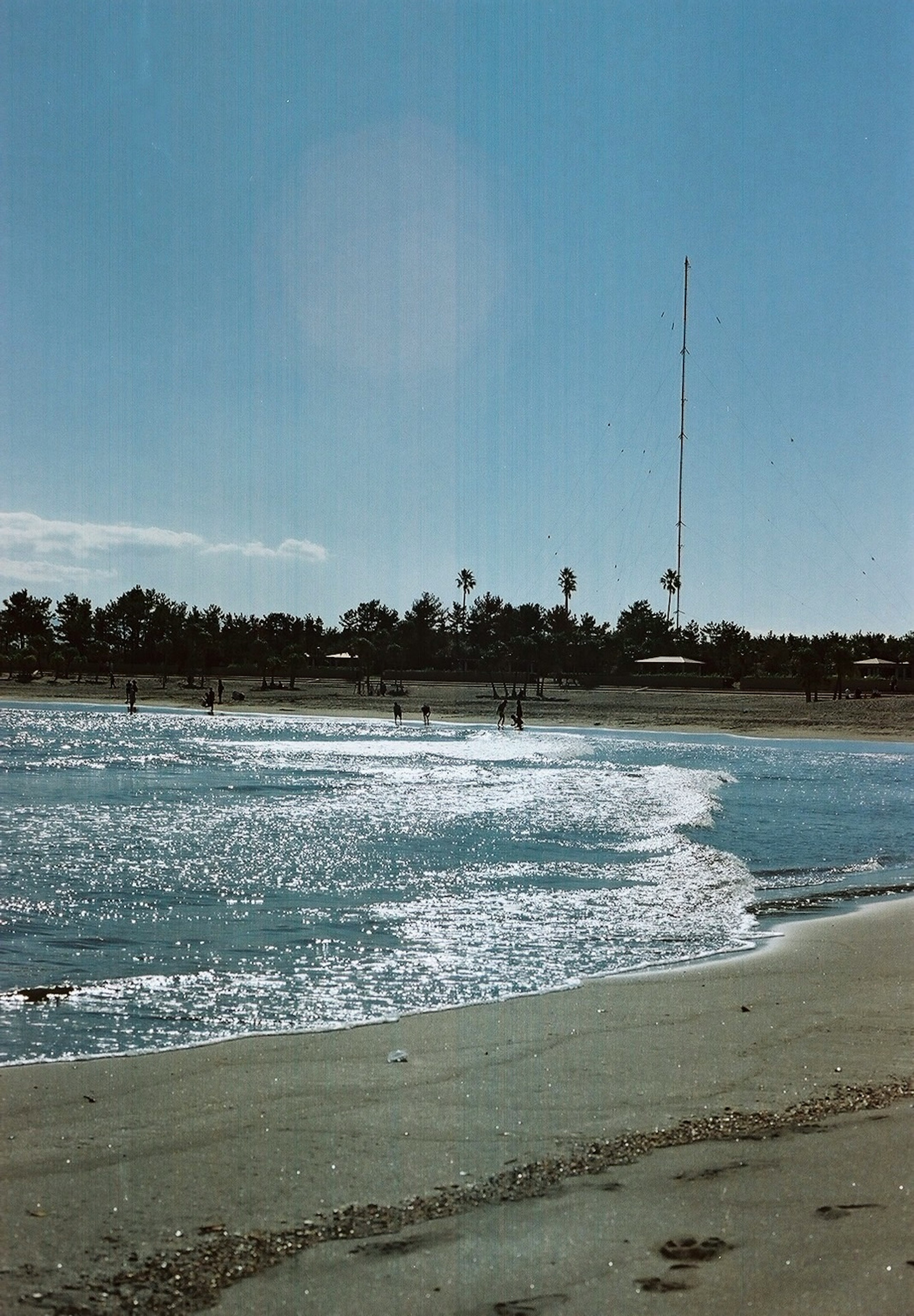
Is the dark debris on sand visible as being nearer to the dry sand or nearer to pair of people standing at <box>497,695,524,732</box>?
the dry sand

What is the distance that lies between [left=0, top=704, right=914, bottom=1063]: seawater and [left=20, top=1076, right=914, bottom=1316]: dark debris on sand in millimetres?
3232

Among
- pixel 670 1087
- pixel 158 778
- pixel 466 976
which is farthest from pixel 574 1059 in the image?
pixel 158 778

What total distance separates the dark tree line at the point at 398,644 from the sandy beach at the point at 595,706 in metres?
6.18

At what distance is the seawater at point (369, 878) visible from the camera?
9086 mm

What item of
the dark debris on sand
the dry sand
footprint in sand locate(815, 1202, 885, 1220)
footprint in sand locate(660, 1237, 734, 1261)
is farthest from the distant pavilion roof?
footprint in sand locate(660, 1237, 734, 1261)

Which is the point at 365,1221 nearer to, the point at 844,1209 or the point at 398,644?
the point at 844,1209

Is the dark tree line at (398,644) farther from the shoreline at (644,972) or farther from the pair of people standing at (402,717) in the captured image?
the shoreline at (644,972)

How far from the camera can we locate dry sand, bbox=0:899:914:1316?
12.9ft

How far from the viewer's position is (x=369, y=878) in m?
15.5

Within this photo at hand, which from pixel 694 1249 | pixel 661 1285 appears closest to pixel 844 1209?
pixel 694 1249

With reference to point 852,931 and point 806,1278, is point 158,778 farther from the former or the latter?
point 806,1278

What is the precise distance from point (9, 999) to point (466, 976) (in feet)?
12.1

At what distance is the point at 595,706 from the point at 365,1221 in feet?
249

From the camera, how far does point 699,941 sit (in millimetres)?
11445
